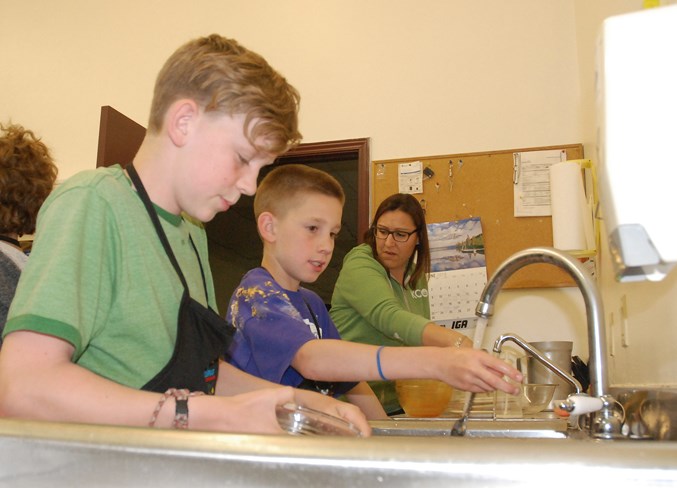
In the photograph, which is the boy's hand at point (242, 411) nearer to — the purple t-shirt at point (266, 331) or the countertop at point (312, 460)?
the countertop at point (312, 460)

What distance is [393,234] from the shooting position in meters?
2.33

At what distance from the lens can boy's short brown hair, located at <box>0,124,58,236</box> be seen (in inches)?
68.6

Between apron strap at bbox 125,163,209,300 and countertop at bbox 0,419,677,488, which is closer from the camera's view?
countertop at bbox 0,419,677,488

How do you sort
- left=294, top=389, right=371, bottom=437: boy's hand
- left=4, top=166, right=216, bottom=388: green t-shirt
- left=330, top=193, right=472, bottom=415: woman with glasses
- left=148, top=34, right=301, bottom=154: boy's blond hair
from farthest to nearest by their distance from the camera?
1. left=330, top=193, right=472, bottom=415: woman with glasses
2. left=148, top=34, right=301, bottom=154: boy's blond hair
3. left=294, top=389, right=371, bottom=437: boy's hand
4. left=4, top=166, right=216, bottom=388: green t-shirt

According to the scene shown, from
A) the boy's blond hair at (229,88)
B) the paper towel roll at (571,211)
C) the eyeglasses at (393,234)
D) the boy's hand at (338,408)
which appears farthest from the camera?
the eyeglasses at (393,234)

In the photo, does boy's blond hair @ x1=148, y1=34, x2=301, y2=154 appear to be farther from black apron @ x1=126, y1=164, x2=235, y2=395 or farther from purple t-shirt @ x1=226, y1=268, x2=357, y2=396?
purple t-shirt @ x1=226, y1=268, x2=357, y2=396

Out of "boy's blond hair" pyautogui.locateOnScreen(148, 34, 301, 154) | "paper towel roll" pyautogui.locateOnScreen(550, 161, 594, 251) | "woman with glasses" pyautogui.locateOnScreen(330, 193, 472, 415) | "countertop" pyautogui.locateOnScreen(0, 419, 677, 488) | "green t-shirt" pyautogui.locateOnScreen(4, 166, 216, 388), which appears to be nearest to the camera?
"countertop" pyautogui.locateOnScreen(0, 419, 677, 488)

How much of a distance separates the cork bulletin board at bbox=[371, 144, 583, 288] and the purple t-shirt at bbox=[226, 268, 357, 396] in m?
1.60

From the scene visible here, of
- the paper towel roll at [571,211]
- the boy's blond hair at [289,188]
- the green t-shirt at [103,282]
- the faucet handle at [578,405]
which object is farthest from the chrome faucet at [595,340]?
the paper towel roll at [571,211]

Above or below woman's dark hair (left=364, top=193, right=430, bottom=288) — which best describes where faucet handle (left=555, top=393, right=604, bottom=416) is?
below

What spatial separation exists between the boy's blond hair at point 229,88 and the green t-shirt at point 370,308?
856 mm

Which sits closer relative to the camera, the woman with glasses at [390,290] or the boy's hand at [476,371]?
the boy's hand at [476,371]

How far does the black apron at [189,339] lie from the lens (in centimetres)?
97

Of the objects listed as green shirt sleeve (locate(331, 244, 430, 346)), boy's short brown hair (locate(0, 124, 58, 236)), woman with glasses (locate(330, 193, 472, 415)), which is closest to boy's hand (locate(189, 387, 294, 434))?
woman with glasses (locate(330, 193, 472, 415))
